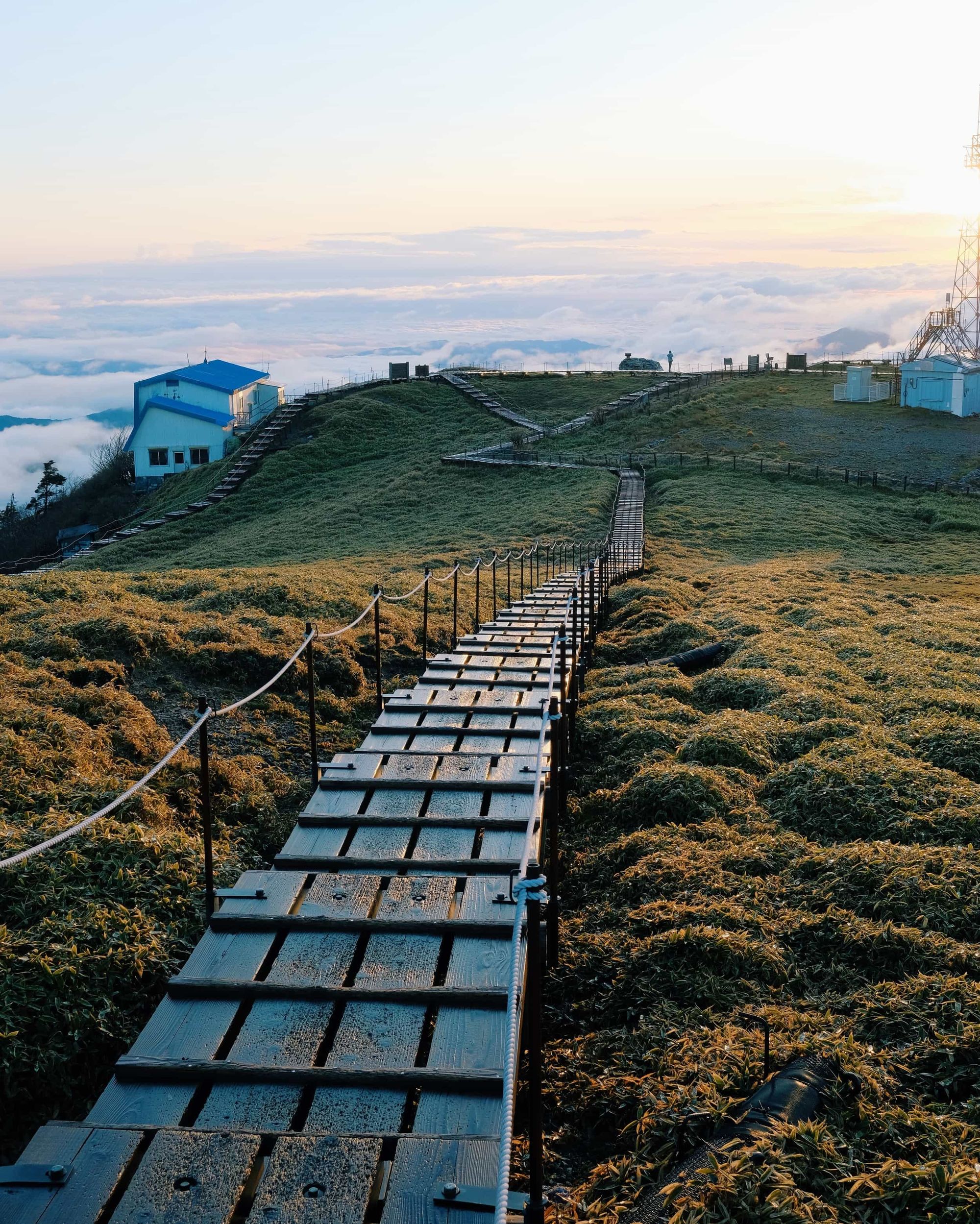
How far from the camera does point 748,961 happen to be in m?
6.27

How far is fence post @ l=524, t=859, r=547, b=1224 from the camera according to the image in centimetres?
376

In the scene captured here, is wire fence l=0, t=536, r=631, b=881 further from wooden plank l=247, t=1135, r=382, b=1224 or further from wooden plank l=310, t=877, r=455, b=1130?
wooden plank l=247, t=1135, r=382, b=1224

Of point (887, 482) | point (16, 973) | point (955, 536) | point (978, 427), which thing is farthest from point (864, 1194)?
point (978, 427)

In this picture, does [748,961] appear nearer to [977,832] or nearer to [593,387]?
[977,832]

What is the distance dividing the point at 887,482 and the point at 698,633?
3161 centimetres

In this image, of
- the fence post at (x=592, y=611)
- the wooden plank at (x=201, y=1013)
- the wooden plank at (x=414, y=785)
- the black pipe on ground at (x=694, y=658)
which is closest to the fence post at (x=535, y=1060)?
the wooden plank at (x=201, y=1013)

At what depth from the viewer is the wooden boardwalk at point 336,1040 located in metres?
3.82

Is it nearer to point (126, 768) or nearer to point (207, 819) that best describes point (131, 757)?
point (126, 768)

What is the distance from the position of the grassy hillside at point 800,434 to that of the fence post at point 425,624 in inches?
1319

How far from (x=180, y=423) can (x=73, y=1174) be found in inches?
2295

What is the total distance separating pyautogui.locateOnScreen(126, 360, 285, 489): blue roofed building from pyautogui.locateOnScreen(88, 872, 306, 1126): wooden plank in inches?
2156

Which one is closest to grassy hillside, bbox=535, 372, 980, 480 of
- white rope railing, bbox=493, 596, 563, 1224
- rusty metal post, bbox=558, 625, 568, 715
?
rusty metal post, bbox=558, 625, 568, 715

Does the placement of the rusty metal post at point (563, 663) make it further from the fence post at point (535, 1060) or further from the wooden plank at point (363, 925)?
the fence post at point (535, 1060)

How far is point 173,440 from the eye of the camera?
2323 inches
